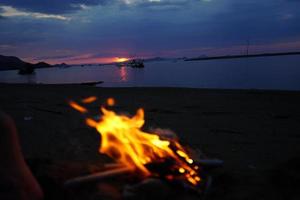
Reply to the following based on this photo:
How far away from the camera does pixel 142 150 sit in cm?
439

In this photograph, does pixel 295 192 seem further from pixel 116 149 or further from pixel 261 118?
pixel 261 118

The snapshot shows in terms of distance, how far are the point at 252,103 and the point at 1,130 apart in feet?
34.0

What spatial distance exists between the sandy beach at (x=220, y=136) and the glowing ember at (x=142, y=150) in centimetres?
49

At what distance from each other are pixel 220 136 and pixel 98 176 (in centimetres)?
391

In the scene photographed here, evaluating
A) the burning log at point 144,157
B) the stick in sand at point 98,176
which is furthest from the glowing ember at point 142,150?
the stick in sand at point 98,176

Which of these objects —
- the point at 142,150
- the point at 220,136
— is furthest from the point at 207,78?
the point at 142,150

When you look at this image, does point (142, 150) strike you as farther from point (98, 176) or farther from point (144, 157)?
point (98, 176)

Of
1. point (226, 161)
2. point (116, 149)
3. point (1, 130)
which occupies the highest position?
point (1, 130)

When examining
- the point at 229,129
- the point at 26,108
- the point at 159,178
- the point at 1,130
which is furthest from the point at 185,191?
the point at 26,108

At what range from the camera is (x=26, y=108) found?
10047 mm

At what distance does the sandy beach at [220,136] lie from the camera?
162 inches

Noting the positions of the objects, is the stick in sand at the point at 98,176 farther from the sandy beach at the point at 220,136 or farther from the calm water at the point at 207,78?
the calm water at the point at 207,78

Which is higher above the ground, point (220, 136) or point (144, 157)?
point (144, 157)

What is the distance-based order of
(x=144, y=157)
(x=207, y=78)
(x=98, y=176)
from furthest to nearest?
(x=207, y=78) < (x=144, y=157) < (x=98, y=176)
